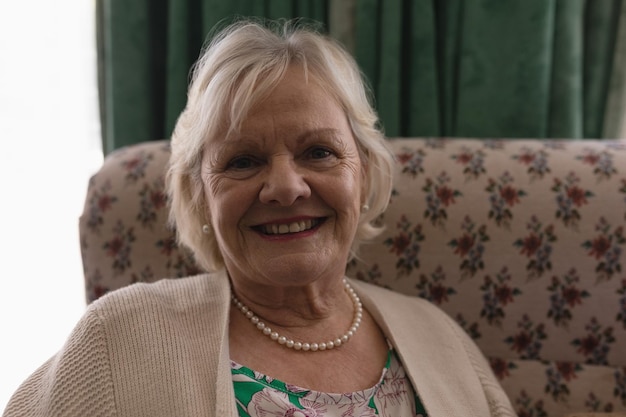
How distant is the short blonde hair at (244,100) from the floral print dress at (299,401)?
0.37 meters

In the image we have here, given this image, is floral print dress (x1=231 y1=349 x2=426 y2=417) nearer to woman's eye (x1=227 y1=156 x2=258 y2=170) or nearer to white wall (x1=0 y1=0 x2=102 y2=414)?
woman's eye (x1=227 y1=156 x2=258 y2=170)

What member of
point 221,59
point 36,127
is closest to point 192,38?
point 36,127

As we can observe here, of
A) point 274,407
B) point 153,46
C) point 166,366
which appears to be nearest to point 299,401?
point 274,407

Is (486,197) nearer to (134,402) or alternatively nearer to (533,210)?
(533,210)

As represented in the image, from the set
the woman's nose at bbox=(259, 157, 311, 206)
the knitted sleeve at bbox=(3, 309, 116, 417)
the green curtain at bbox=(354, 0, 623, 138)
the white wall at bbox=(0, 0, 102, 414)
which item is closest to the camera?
the knitted sleeve at bbox=(3, 309, 116, 417)

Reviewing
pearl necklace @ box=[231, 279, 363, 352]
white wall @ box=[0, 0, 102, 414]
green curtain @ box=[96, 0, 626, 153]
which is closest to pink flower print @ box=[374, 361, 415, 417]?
pearl necklace @ box=[231, 279, 363, 352]

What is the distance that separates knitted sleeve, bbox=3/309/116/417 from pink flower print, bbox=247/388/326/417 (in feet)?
0.81

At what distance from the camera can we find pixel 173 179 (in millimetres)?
1405

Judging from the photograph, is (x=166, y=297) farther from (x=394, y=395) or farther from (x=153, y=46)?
(x=153, y=46)

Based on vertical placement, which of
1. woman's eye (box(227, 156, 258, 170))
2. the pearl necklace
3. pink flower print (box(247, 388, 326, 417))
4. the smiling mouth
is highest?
woman's eye (box(227, 156, 258, 170))

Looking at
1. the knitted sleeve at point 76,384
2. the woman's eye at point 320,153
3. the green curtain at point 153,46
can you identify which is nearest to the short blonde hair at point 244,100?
the woman's eye at point 320,153

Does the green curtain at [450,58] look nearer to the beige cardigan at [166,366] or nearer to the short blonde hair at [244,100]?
the short blonde hair at [244,100]

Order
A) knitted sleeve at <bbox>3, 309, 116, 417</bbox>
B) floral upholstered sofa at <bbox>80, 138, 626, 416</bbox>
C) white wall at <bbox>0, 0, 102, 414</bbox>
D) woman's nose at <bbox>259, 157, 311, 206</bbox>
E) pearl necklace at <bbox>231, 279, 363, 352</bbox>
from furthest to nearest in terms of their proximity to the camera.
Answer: white wall at <bbox>0, 0, 102, 414</bbox>
floral upholstered sofa at <bbox>80, 138, 626, 416</bbox>
pearl necklace at <bbox>231, 279, 363, 352</bbox>
woman's nose at <bbox>259, 157, 311, 206</bbox>
knitted sleeve at <bbox>3, 309, 116, 417</bbox>

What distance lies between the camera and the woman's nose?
1167 mm
